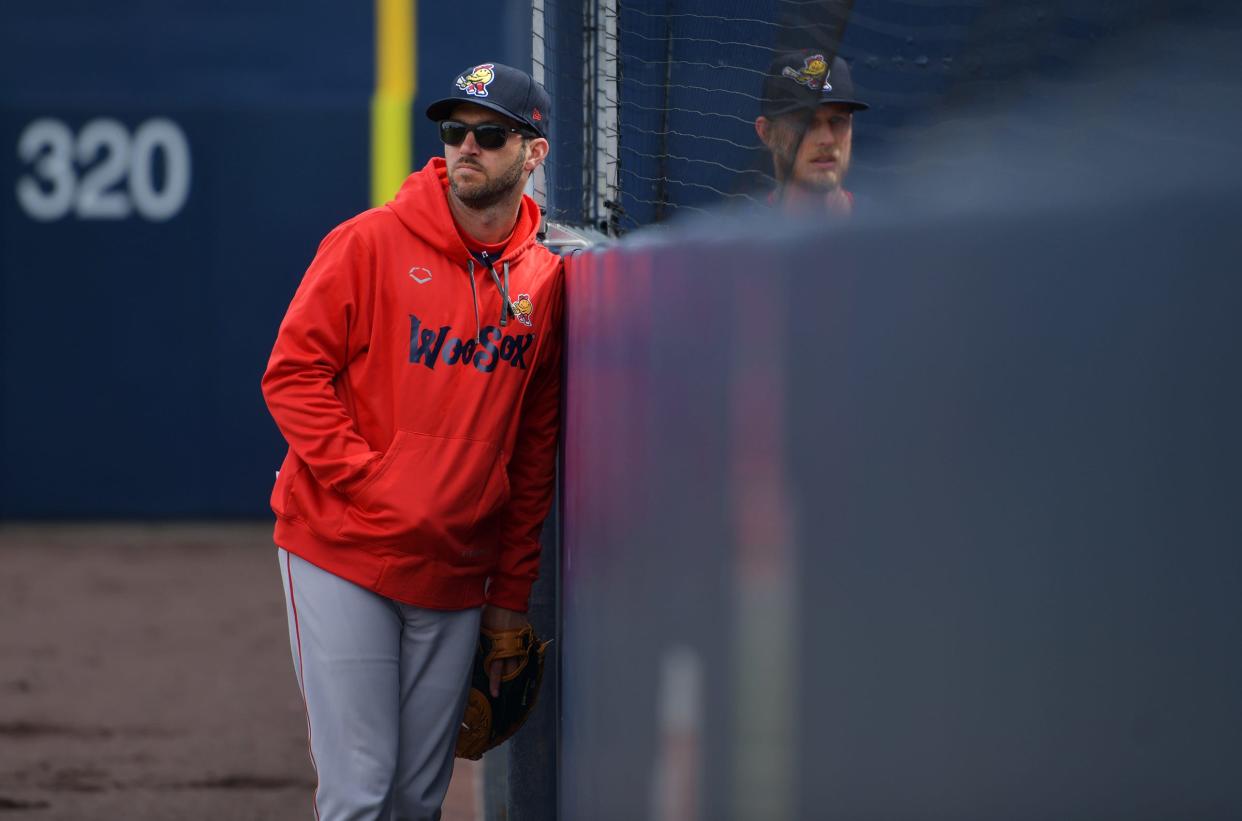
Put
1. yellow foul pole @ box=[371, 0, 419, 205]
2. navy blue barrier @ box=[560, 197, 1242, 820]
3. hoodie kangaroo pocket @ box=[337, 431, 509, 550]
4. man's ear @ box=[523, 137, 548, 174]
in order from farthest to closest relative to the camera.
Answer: yellow foul pole @ box=[371, 0, 419, 205], man's ear @ box=[523, 137, 548, 174], hoodie kangaroo pocket @ box=[337, 431, 509, 550], navy blue barrier @ box=[560, 197, 1242, 820]

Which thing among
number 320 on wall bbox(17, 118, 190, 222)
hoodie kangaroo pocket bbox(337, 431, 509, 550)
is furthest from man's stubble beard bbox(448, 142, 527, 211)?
number 320 on wall bbox(17, 118, 190, 222)

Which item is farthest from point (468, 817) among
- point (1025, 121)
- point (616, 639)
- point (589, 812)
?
point (1025, 121)

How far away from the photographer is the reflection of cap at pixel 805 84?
7.89ft

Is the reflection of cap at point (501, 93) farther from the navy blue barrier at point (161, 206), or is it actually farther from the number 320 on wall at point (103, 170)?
the number 320 on wall at point (103, 170)

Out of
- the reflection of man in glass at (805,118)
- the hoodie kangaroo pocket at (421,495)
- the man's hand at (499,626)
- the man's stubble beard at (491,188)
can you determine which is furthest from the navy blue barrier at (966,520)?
the man's hand at (499,626)

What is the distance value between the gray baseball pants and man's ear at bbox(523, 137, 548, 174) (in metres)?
0.90

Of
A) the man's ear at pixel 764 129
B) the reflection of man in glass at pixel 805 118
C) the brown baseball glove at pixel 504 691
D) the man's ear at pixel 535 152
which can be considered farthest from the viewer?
the brown baseball glove at pixel 504 691

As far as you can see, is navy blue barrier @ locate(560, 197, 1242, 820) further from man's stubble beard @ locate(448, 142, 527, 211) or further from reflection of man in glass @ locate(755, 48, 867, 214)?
man's stubble beard @ locate(448, 142, 527, 211)

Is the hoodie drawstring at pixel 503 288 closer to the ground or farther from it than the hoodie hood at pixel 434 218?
closer to the ground

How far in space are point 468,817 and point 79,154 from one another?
7116 millimetres

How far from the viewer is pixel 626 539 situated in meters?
2.30

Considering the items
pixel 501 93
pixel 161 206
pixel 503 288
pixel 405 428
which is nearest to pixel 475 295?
pixel 503 288

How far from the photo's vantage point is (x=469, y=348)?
10.1ft

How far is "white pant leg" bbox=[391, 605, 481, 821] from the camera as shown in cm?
319
